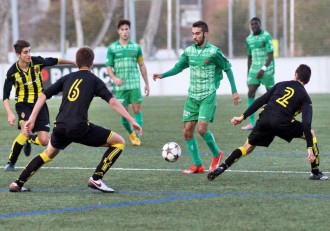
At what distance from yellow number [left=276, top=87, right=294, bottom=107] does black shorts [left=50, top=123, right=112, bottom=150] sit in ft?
6.55

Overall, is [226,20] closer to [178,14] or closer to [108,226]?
[178,14]

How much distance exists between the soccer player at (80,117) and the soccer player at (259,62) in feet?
27.9

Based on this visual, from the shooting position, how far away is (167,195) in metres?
9.28

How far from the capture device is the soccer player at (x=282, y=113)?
33.3ft

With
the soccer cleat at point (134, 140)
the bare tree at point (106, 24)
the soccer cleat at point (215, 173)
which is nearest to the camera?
the soccer cleat at point (215, 173)

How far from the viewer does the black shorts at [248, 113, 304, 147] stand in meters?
10.2

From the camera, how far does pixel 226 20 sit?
3197 centimetres

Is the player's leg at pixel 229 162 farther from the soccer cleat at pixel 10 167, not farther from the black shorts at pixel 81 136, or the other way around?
the soccer cleat at pixel 10 167

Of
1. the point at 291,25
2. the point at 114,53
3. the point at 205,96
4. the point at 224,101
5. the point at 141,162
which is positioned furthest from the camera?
the point at 291,25

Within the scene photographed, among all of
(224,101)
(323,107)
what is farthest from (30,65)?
(224,101)

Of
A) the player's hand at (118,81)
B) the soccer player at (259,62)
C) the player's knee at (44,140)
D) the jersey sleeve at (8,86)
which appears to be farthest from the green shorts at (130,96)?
the jersey sleeve at (8,86)

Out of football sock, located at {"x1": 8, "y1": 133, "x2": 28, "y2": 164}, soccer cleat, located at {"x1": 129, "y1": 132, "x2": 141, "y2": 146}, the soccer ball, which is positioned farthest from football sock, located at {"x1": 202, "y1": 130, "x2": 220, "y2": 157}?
soccer cleat, located at {"x1": 129, "y1": 132, "x2": 141, "y2": 146}

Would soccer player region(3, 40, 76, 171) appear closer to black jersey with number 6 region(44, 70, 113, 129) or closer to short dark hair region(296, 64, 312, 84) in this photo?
black jersey with number 6 region(44, 70, 113, 129)

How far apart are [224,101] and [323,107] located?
166 inches
